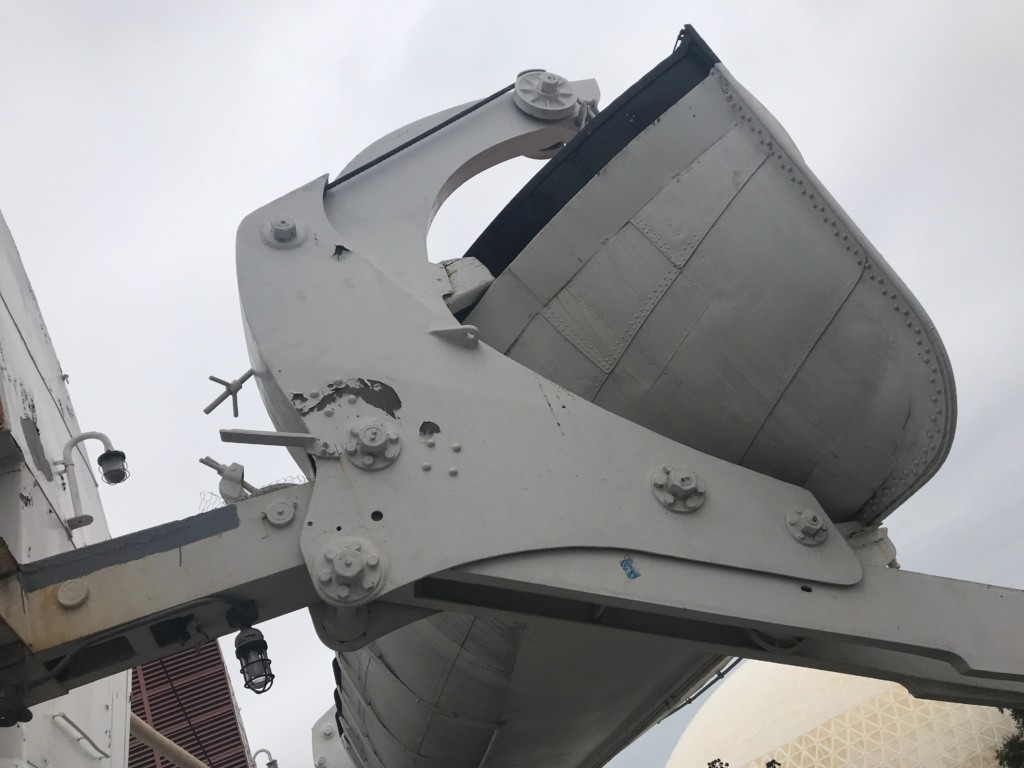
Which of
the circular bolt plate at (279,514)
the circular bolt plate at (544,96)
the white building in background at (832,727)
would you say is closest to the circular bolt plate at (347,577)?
the circular bolt plate at (279,514)

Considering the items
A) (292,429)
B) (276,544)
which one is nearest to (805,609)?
(276,544)

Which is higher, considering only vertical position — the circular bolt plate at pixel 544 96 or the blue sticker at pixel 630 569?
the circular bolt plate at pixel 544 96

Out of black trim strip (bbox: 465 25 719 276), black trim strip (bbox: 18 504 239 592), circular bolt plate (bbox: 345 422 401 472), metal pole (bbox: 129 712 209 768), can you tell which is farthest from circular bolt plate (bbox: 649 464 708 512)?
metal pole (bbox: 129 712 209 768)

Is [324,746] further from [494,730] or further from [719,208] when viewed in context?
[719,208]

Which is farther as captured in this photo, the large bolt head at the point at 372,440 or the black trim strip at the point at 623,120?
the black trim strip at the point at 623,120

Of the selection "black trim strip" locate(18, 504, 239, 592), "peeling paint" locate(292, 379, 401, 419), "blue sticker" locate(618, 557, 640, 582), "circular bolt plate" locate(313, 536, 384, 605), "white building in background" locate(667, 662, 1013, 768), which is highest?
"white building in background" locate(667, 662, 1013, 768)

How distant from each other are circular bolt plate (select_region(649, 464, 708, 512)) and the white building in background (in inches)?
1088

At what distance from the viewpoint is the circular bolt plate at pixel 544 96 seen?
7629 mm

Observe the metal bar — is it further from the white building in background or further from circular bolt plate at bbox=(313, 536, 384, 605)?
the white building in background

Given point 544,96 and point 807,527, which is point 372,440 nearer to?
point 807,527

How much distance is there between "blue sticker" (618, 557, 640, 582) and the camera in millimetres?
4941

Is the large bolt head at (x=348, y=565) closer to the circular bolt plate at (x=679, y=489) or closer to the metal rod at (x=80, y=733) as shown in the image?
the circular bolt plate at (x=679, y=489)

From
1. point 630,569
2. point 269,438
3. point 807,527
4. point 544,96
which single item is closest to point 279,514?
point 269,438

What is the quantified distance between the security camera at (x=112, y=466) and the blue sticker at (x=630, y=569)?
3.50m
